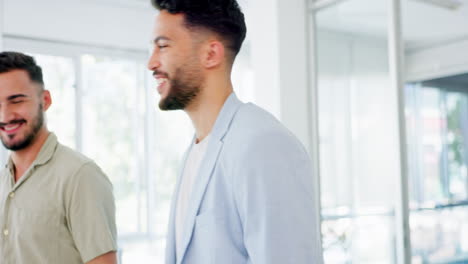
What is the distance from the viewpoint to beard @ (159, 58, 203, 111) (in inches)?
40.9

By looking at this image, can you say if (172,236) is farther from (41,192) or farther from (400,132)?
(400,132)

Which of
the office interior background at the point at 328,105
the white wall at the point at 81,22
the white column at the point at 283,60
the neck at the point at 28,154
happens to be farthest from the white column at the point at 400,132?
the white wall at the point at 81,22

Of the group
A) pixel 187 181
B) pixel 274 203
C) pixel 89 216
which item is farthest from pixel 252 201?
pixel 89 216

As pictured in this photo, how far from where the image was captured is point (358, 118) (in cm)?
321

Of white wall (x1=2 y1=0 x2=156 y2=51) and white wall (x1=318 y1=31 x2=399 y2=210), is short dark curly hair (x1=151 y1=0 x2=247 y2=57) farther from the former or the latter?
white wall (x1=2 y1=0 x2=156 y2=51)

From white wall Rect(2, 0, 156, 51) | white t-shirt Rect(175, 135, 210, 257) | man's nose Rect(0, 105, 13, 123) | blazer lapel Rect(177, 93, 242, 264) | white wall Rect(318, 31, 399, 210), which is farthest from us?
white wall Rect(2, 0, 156, 51)

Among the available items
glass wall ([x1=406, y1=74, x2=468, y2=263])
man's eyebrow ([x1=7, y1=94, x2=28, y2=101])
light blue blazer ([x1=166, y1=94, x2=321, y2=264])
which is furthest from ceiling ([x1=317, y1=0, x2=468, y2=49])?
man's eyebrow ([x1=7, y1=94, x2=28, y2=101])

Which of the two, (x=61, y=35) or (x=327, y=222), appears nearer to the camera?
(x=327, y=222)

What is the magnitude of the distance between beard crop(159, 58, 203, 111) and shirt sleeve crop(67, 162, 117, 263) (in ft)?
1.57

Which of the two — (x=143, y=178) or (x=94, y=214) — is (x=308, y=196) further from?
(x=143, y=178)

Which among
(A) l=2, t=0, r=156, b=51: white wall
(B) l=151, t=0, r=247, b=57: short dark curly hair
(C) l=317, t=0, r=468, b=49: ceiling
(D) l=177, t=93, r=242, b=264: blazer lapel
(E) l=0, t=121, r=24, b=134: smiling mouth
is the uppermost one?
(A) l=2, t=0, r=156, b=51: white wall

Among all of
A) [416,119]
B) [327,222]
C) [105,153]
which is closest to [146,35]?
[105,153]

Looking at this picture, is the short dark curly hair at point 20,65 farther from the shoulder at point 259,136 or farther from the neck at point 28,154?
the shoulder at point 259,136

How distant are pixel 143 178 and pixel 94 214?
3.68 m
